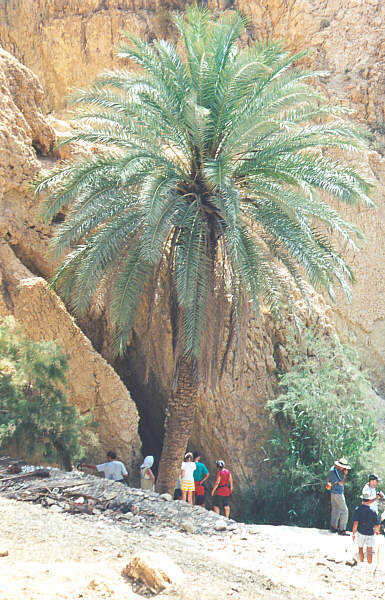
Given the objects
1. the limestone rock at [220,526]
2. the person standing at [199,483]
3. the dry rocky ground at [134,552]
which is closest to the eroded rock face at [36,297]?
the person standing at [199,483]

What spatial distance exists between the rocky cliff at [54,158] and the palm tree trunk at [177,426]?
1218mm

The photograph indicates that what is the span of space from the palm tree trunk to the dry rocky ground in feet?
8.62

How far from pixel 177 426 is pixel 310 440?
3132 millimetres

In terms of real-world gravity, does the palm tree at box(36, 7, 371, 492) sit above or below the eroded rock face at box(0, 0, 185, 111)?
below

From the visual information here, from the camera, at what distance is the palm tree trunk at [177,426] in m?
10.7

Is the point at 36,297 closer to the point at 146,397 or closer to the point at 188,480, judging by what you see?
the point at 146,397

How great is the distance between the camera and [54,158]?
12.9m

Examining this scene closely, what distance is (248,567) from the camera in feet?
19.5

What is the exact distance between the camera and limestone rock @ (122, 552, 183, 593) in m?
4.83

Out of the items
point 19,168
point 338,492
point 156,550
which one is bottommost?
point 156,550

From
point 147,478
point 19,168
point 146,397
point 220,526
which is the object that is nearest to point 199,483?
point 147,478

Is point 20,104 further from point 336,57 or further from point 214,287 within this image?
point 336,57

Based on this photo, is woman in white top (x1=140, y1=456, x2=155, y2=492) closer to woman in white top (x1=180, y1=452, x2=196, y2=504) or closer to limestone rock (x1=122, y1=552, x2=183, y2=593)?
woman in white top (x1=180, y1=452, x2=196, y2=504)

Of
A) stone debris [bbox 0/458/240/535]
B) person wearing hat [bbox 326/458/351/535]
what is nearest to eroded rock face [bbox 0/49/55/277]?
stone debris [bbox 0/458/240/535]
